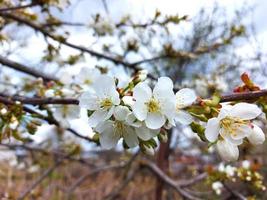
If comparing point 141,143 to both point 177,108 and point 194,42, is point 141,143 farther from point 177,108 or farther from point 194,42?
point 194,42

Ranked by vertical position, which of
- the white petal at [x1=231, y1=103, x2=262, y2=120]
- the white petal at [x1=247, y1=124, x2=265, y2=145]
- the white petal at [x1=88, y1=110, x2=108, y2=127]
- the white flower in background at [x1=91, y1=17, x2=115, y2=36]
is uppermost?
the white flower in background at [x1=91, y1=17, x2=115, y2=36]

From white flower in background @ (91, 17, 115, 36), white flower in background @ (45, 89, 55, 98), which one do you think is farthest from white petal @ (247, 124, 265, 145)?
white flower in background @ (91, 17, 115, 36)

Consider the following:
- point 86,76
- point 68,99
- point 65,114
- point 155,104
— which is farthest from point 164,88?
point 86,76

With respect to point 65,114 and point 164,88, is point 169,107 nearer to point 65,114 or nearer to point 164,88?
point 164,88

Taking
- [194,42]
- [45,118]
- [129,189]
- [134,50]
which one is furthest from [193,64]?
[45,118]

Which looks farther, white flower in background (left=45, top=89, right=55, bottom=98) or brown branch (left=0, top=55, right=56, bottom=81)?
brown branch (left=0, top=55, right=56, bottom=81)

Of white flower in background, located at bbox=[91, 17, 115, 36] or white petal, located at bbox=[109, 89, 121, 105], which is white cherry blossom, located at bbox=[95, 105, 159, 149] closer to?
white petal, located at bbox=[109, 89, 121, 105]
